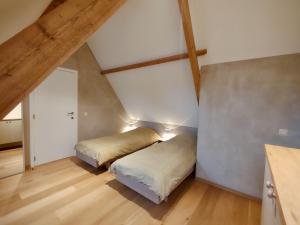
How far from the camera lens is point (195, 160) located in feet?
8.91

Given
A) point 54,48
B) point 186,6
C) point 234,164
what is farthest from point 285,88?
point 54,48

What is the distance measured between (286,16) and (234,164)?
6.60 feet

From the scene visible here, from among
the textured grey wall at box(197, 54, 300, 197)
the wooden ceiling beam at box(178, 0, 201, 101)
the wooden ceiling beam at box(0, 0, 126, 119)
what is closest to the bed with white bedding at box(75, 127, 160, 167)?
the textured grey wall at box(197, 54, 300, 197)

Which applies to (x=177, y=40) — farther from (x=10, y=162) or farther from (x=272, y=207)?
(x=10, y=162)

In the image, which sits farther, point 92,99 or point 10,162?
point 92,99

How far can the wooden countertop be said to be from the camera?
59 cm

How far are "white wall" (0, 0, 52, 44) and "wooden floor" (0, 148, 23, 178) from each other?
10.2ft

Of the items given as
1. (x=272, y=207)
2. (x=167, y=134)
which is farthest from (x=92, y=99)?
(x=272, y=207)

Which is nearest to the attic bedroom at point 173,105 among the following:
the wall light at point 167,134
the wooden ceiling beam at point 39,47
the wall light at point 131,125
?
the wooden ceiling beam at point 39,47

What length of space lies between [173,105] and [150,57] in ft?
4.18

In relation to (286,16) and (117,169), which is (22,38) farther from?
(286,16)

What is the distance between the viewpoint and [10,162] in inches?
123

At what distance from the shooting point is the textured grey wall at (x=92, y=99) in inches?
142

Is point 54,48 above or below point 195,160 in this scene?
above
